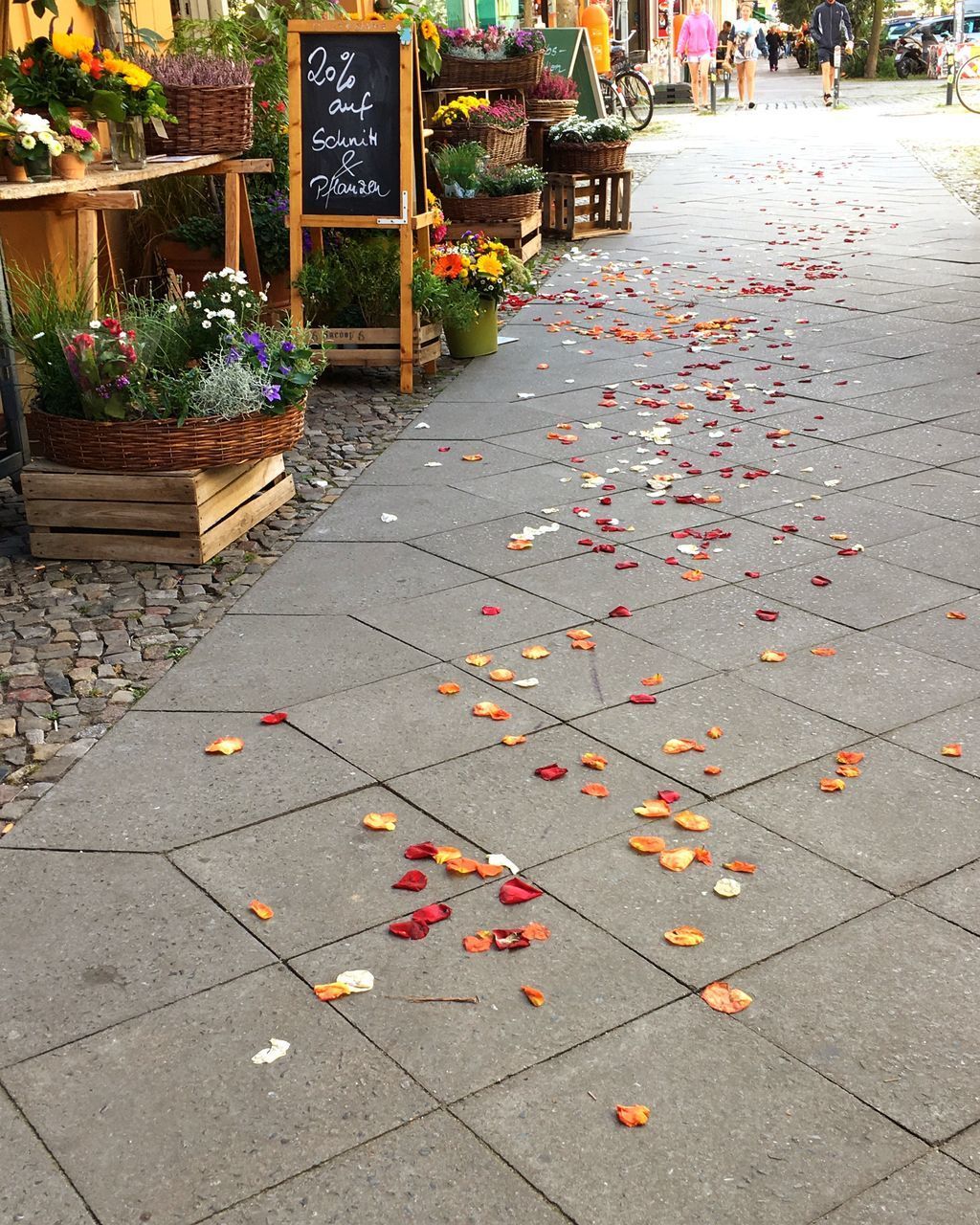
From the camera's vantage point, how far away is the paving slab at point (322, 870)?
9.15 ft

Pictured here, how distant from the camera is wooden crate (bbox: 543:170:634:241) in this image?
1201cm

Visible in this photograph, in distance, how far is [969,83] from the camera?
89.0 feet

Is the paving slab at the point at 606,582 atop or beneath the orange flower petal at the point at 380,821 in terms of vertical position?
atop

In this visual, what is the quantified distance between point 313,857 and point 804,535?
254 cm

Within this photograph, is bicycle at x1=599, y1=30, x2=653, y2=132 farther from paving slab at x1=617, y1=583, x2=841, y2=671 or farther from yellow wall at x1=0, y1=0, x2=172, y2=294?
paving slab at x1=617, y1=583, x2=841, y2=671

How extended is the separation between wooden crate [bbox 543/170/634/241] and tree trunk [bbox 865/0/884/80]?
2461 centimetres

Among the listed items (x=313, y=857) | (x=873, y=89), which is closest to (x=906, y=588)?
(x=313, y=857)

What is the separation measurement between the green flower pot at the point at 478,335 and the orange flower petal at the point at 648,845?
16.7 feet

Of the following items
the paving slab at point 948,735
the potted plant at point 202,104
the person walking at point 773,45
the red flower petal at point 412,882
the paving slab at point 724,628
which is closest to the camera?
the red flower petal at point 412,882

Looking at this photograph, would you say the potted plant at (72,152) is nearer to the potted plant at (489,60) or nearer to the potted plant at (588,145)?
the potted plant at (489,60)

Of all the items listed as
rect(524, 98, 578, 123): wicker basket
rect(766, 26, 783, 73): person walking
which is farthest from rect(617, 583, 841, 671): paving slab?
rect(766, 26, 783, 73): person walking

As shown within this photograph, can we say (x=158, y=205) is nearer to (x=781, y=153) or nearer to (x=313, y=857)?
(x=313, y=857)

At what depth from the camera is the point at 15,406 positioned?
17.6ft

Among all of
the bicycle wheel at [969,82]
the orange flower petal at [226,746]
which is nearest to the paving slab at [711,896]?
the orange flower petal at [226,746]
